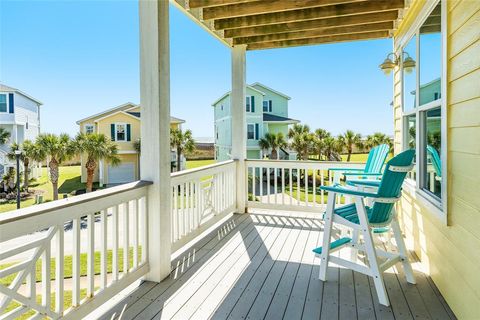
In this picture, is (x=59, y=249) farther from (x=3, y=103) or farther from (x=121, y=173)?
(x=121, y=173)

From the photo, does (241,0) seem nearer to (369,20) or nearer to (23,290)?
(369,20)

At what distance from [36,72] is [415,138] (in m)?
3.86

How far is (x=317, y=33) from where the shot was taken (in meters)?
4.38

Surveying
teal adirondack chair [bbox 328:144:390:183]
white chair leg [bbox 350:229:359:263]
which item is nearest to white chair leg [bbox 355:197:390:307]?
white chair leg [bbox 350:229:359:263]

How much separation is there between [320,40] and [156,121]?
317 centimetres

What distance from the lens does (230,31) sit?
445 cm

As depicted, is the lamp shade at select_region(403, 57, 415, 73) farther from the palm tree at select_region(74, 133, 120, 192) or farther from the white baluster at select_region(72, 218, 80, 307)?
the white baluster at select_region(72, 218, 80, 307)

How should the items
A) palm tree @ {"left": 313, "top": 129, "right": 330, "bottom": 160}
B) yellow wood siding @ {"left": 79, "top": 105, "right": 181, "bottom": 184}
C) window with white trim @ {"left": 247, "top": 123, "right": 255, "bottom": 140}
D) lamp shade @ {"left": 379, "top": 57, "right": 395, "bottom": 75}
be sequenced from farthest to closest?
window with white trim @ {"left": 247, "top": 123, "right": 255, "bottom": 140}
palm tree @ {"left": 313, "top": 129, "right": 330, "bottom": 160}
lamp shade @ {"left": 379, "top": 57, "right": 395, "bottom": 75}
yellow wood siding @ {"left": 79, "top": 105, "right": 181, "bottom": 184}

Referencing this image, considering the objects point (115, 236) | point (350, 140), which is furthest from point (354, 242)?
point (350, 140)

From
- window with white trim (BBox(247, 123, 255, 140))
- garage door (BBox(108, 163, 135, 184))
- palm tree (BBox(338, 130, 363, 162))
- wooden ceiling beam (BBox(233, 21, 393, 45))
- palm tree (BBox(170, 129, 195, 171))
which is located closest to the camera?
garage door (BBox(108, 163, 135, 184))

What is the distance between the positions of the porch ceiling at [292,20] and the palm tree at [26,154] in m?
2.14

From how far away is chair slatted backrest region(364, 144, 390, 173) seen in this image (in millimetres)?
3725

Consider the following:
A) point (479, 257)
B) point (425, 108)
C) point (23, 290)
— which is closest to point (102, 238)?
point (23, 290)

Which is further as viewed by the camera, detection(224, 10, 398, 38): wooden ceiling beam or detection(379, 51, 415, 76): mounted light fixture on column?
detection(224, 10, 398, 38): wooden ceiling beam
